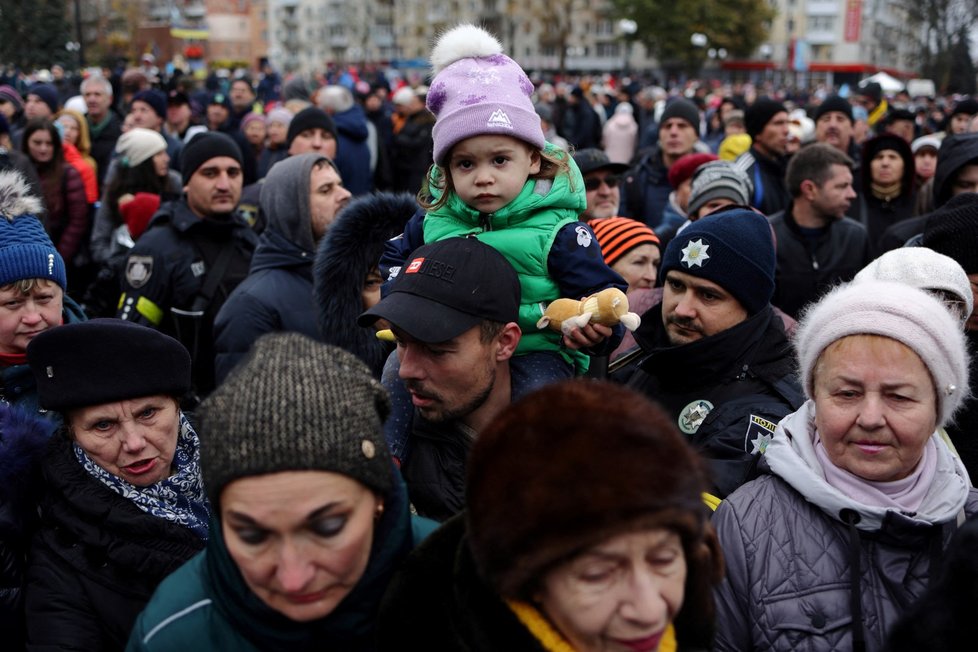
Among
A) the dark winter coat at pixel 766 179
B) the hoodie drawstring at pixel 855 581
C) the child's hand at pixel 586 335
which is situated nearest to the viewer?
the hoodie drawstring at pixel 855 581

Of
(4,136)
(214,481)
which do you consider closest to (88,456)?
(214,481)

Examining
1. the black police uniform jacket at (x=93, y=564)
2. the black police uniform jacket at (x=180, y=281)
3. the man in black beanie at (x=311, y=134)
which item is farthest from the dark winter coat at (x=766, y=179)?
the black police uniform jacket at (x=93, y=564)

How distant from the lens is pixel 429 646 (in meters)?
1.81

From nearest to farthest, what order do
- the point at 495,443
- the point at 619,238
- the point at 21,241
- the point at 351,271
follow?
the point at 495,443 → the point at 21,241 → the point at 351,271 → the point at 619,238

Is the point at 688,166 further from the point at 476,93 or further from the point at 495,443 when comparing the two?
the point at 495,443

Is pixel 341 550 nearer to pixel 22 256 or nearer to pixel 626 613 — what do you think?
pixel 626 613

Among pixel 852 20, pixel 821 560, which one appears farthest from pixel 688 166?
pixel 852 20

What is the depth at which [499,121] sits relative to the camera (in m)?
2.99

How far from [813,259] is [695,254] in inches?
114

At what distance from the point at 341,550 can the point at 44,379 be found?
1.32 m

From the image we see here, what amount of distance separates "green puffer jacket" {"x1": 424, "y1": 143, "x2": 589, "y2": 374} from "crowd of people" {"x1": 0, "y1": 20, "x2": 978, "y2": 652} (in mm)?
11

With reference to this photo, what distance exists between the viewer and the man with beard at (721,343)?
9.61 feet

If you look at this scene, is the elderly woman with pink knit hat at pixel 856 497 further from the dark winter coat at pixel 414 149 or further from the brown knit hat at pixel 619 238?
the dark winter coat at pixel 414 149

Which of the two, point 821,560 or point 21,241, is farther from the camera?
point 21,241
